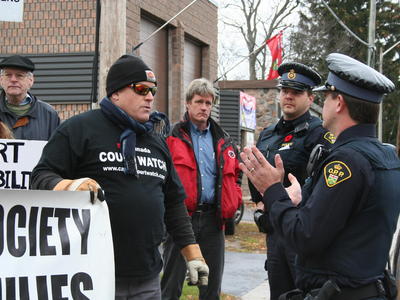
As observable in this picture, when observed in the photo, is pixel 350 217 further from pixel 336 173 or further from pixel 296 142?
pixel 296 142

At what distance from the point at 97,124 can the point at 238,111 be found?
1652 centimetres

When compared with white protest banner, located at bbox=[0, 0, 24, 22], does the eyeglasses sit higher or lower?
lower

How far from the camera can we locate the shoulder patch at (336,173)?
249cm

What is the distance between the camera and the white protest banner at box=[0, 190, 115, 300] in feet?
9.52

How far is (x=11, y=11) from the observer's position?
4836 mm

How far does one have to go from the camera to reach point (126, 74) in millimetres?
3428

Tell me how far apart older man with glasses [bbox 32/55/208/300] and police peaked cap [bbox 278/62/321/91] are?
4.61ft

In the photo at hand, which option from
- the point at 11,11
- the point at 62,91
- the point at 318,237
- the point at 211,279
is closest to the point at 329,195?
the point at 318,237

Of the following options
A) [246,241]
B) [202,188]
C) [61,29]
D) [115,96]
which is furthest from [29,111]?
[246,241]

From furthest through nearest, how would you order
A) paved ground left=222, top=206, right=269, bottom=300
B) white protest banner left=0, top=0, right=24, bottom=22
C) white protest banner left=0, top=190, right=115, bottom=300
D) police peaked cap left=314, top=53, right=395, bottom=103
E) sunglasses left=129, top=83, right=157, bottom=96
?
1. paved ground left=222, top=206, right=269, bottom=300
2. white protest banner left=0, top=0, right=24, bottom=22
3. sunglasses left=129, top=83, right=157, bottom=96
4. white protest banner left=0, top=190, right=115, bottom=300
5. police peaked cap left=314, top=53, right=395, bottom=103

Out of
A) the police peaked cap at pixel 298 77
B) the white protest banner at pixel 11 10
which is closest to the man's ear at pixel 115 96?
the police peaked cap at pixel 298 77

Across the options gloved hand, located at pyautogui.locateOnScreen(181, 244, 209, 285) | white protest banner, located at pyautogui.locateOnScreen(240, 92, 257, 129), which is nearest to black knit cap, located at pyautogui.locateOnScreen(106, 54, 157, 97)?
gloved hand, located at pyautogui.locateOnScreen(181, 244, 209, 285)

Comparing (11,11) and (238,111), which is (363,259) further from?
(238,111)

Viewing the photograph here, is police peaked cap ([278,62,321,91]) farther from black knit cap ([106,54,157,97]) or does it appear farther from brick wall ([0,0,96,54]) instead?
brick wall ([0,0,96,54])
